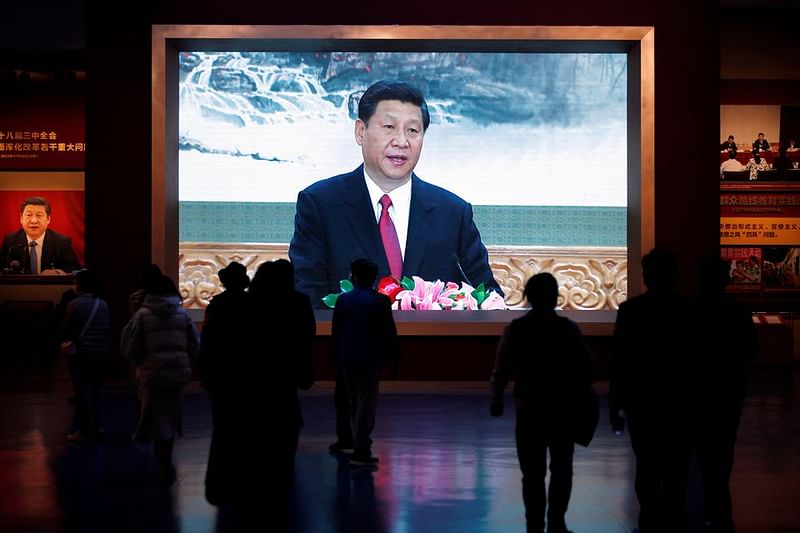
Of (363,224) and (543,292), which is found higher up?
(363,224)

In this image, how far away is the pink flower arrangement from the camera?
1217cm

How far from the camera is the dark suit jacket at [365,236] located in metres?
12.2

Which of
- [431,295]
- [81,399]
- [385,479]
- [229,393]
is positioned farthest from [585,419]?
[431,295]

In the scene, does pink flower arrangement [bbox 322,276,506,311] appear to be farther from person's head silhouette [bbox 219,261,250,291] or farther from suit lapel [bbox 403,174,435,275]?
person's head silhouette [bbox 219,261,250,291]

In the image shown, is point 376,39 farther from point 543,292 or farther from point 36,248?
point 36,248

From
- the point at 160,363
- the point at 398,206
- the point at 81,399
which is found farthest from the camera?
the point at 398,206

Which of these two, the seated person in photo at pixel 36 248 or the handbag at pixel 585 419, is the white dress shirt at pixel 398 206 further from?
the seated person in photo at pixel 36 248

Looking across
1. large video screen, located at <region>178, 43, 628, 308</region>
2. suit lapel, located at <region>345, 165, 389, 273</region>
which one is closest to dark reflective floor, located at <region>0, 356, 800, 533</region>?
suit lapel, located at <region>345, 165, 389, 273</region>

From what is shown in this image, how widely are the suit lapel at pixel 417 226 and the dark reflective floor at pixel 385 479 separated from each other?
1908 millimetres

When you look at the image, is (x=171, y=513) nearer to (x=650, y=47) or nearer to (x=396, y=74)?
(x=396, y=74)

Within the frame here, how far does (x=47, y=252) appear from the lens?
17.9 m

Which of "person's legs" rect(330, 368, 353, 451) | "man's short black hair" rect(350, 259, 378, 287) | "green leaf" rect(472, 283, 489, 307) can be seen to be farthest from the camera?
"green leaf" rect(472, 283, 489, 307)

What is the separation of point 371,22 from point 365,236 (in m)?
2.35

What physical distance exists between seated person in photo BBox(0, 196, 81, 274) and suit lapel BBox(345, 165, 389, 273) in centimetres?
745
